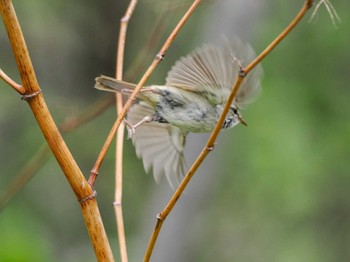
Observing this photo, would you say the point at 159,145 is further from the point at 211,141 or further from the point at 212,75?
the point at 211,141

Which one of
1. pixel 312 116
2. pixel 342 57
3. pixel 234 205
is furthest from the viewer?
pixel 234 205

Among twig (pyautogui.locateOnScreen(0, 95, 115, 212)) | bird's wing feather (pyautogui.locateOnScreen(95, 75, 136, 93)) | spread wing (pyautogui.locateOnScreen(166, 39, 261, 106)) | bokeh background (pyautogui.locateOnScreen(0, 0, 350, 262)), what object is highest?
bokeh background (pyautogui.locateOnScreen(0, 0, 350, 262))

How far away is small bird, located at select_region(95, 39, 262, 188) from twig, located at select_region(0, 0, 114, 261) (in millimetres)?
434

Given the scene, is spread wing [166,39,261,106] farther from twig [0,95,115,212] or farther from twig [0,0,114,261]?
twig [0,0,114,261]

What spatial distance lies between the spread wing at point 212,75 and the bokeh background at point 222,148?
3077mm

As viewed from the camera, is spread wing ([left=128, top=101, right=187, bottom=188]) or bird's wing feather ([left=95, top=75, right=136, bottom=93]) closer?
bird's wing feather ([left=95, top=75, right=136, bottom=93])

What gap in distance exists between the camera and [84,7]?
19.4ft

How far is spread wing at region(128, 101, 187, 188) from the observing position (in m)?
1.86

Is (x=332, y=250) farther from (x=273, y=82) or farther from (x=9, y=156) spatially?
(x=9, y=156)

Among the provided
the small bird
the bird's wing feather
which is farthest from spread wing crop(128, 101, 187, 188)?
the bird's wing feather

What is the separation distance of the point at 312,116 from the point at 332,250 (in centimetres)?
116

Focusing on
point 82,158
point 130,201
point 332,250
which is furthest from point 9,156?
point 332,250

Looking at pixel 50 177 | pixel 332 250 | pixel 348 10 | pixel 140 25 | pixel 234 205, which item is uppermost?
pixel 140 25

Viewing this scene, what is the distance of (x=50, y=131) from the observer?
3.82 ft
